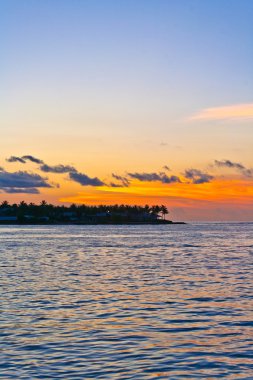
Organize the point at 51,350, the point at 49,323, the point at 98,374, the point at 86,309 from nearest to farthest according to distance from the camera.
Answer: the point at 98,374, the point at 51,350, the point at 49,323, the point at 86,309

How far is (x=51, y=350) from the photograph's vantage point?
21.9 metres

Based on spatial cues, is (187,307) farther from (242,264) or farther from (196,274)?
(242,264)

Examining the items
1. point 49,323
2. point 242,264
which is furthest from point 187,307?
point 242,264

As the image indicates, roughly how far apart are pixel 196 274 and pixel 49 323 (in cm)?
2725

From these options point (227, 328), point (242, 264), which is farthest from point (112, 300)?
point (242, 264)

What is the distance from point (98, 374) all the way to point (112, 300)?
15.8m

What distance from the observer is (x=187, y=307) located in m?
31.9

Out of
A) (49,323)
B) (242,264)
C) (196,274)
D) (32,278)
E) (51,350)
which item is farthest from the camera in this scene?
(242,264)

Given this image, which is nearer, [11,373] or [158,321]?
[11,373]

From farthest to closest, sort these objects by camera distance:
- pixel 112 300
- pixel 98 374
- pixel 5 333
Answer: pixel 112 300
pixel 5 333
pixel 98 374

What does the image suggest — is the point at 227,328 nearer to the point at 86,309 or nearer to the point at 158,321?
the point at 158,321

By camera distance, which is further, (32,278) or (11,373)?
(32,278)

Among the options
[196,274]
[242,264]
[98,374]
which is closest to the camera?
[98,374]

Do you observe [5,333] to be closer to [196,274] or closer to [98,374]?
[98,374]
